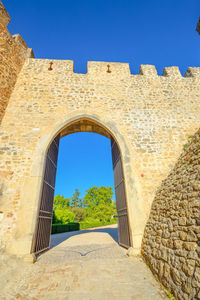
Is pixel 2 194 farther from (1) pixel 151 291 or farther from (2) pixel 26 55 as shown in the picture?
(2) pixel 26 55

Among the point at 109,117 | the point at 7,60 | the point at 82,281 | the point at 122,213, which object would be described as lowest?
the point at 82,281

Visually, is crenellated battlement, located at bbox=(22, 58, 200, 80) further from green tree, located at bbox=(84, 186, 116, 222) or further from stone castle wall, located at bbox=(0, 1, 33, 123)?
green tree, located at bbox=(84, 186, 116, 222)

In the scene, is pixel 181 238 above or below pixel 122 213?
A: below

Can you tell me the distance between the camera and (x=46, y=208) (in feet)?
17.9

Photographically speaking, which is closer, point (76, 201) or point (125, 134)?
point (125, 134)

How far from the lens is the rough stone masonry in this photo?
3165 mm

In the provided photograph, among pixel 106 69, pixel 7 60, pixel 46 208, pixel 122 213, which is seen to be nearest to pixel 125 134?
pixel 122 213

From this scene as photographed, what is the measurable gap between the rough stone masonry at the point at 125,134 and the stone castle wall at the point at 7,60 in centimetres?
4

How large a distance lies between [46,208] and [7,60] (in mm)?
6112

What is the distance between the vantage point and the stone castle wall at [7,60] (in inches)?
235

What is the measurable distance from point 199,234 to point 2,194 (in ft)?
16.5

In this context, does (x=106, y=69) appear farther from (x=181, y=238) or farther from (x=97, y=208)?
(x=97, y=208)

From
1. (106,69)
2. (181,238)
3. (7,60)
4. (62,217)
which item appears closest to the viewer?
(181,238)

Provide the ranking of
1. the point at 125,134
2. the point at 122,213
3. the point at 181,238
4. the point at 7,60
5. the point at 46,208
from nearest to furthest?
1. the point at 181,238
2. the point at 46,208
3. the point at 122,213
4. the point at 125,134
5. the point at 7,60
